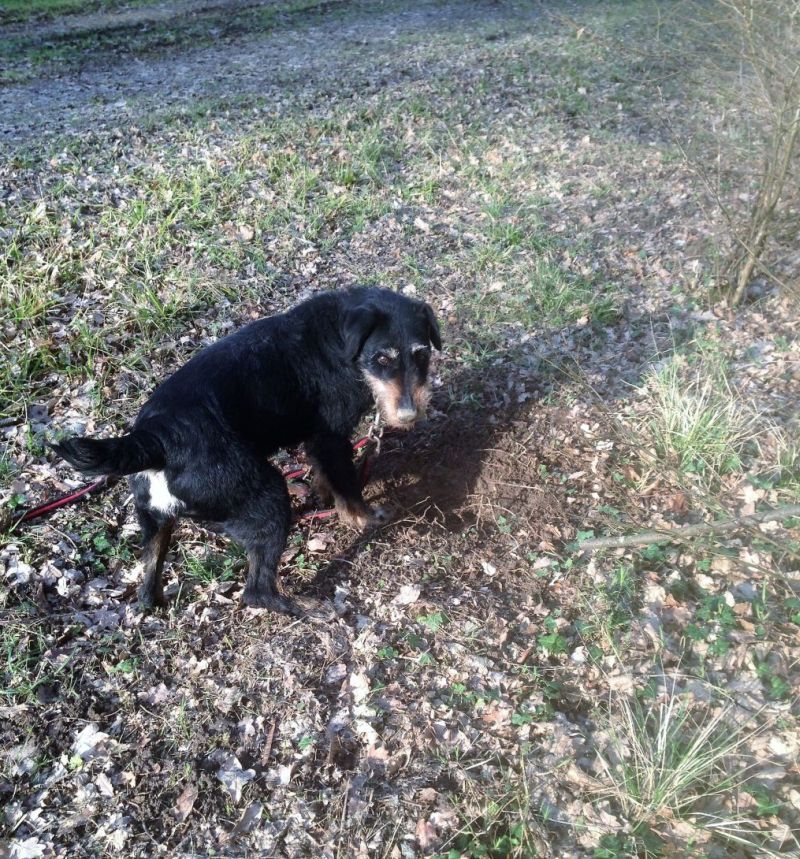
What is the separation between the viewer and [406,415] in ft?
13.8

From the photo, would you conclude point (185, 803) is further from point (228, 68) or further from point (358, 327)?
point (228, 68)

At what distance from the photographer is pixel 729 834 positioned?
9.21 ft

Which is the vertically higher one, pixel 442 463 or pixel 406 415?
pixel 406 415

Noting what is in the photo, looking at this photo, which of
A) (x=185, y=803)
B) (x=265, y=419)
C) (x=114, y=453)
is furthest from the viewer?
(x=265, y=419)

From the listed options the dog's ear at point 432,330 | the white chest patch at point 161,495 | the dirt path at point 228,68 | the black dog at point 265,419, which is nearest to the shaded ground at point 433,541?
the black dog at point 265,419

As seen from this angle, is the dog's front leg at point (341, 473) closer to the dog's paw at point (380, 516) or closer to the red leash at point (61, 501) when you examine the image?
the dog's paw at point (380, 516)

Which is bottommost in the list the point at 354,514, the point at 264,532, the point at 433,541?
the point at 433,541

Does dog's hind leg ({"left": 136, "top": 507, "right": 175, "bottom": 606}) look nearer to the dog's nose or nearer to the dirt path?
the dog's nose

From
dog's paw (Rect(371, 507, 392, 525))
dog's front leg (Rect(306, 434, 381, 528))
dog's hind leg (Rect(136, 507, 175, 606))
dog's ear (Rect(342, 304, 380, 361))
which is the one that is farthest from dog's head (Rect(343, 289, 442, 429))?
dog's hind leg (Rect(136, 507, 175, 606))

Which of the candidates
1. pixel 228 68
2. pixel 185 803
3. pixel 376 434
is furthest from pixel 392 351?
pixel 228 68

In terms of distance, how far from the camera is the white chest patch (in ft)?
12.0

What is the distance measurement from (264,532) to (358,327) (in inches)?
55.5

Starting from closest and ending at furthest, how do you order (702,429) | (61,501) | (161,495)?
1. (161,495)
2. (61,501)
3. (702,429)

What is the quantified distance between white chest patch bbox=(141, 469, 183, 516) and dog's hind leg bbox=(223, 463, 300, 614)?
0.31 m
